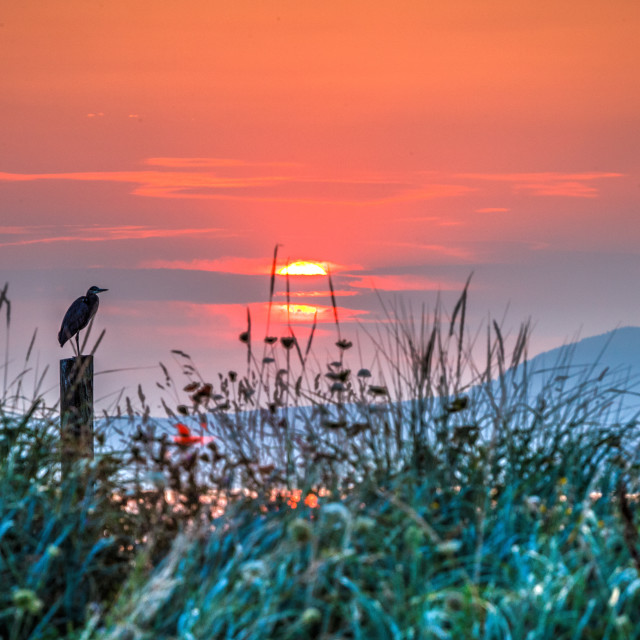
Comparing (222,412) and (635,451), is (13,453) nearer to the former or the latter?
(222,412)

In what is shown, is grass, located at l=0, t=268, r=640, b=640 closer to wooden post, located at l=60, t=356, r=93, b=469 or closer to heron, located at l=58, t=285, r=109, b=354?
wooden post, located at l=60, t=356, r=93, b=469

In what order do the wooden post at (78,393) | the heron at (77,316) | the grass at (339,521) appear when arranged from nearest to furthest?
the grass at (339,521), the wooden post at (78,393), the heron at (77,316)

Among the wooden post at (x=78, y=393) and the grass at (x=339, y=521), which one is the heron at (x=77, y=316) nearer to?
the wooden post at (x=78, y=393)

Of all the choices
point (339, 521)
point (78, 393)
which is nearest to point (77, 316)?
point (78, 393)

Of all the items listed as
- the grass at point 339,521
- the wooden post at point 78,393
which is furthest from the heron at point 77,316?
the grass at point 339,521

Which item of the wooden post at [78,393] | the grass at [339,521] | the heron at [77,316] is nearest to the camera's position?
the grass at [339,521]

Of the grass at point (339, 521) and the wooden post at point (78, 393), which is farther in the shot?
the wooden post at point (78, 393)

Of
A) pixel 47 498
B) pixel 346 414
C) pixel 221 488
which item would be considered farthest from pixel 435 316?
pixel 47 498

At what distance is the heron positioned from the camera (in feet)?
34.1

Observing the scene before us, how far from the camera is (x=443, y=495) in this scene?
13.6ft

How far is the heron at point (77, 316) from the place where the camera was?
1039 centimetres

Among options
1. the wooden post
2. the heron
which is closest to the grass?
the wooden post

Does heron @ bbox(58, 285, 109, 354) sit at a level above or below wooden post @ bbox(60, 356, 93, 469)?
above

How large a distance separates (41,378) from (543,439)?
111 inches
